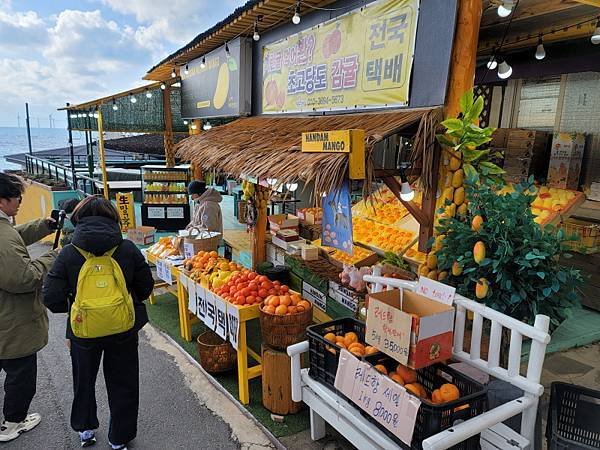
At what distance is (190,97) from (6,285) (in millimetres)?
6401

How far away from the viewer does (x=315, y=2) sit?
4.47 metres

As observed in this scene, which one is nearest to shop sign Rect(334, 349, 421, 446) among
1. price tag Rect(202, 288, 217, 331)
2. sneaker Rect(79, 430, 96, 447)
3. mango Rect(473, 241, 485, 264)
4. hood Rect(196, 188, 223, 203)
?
mango Rect(473, 241, 485, 264)

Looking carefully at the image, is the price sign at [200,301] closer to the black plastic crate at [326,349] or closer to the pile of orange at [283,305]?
the pile of orange at [283,305]

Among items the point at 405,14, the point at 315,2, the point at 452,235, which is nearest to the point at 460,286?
the point at 452,235

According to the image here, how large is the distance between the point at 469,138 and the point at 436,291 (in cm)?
118

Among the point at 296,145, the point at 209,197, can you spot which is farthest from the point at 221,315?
the point at 209,197

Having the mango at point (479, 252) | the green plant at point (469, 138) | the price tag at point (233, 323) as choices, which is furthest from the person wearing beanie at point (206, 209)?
the mango at point (479, 252)

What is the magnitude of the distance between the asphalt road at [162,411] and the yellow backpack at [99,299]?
1.22 metres

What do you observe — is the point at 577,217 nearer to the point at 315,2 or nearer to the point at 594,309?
the point at 594,309

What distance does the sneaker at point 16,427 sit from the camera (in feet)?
10.7

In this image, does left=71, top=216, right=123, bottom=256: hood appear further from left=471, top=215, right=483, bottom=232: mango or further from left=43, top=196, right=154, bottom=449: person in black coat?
left=471, top=215, right=483, bottom=232: mango

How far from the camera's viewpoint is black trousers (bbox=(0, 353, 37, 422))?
10.4ft

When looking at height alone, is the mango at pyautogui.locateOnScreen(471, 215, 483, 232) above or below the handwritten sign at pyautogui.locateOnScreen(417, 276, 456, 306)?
above

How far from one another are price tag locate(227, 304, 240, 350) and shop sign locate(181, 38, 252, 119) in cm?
371
